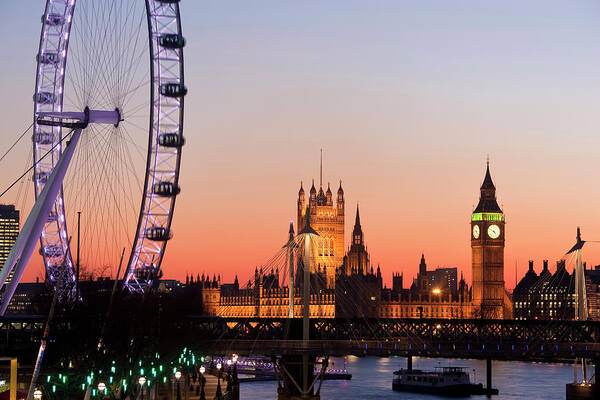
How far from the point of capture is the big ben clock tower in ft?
630

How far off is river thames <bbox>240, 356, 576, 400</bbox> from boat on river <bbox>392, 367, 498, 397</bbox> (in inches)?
57.4

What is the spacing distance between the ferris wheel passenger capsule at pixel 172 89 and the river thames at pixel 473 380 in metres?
43.7

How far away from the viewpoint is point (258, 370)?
13262 cm

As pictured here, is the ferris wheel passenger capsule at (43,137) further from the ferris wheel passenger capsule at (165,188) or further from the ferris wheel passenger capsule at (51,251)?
the ferris wheel passenger capsule at (51,251)

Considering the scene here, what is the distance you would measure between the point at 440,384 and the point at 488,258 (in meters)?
82.9

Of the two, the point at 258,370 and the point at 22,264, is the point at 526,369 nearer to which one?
the point at 258,370

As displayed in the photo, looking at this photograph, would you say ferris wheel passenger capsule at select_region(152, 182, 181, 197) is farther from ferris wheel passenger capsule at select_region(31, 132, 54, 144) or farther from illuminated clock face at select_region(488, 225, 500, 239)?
illuminated clock face at select_region(488, 225, 500, 239)

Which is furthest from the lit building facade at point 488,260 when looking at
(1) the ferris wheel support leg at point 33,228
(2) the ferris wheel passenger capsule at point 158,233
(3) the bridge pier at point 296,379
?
(1) the ferris wheel support leg at point 33,228

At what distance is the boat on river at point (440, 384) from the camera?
361 ft

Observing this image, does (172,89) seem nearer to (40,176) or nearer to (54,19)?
(54,19)

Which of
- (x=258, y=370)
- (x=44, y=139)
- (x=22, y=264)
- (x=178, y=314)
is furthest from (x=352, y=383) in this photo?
(x=22, y=264)

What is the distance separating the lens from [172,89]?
5794cm

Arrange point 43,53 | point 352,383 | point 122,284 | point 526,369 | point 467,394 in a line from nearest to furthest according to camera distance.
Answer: point 43,53
point 122,284
point 467,394
point 352,383
point 526,369

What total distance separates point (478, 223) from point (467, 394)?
87956 millimetres
